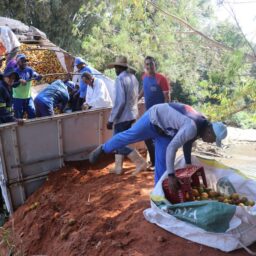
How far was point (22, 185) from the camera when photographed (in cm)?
515

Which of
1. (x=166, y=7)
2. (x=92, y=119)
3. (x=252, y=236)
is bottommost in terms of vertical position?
(x=252, y=236)

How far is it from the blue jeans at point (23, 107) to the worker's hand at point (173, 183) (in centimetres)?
359

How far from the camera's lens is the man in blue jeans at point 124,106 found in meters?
4.93

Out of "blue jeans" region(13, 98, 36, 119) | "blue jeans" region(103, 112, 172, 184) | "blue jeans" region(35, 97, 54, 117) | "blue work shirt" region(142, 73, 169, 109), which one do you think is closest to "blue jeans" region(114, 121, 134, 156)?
"blue work shirt" region(142, 73, 169, 109)

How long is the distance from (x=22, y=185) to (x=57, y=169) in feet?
1.79

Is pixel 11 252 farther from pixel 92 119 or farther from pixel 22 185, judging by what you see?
pixel 92 119

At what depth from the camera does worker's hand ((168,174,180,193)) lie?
356 cm

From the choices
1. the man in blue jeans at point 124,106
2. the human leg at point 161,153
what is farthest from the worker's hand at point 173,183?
the man in blue jeans at point 124,106

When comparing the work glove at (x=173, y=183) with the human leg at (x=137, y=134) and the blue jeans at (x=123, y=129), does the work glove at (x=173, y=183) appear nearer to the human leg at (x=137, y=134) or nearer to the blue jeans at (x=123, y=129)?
the human leg at (x=137, y=134)

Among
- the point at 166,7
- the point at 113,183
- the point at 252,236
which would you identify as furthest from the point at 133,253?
the point at 166,7

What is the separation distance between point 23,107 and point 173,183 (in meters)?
3.77

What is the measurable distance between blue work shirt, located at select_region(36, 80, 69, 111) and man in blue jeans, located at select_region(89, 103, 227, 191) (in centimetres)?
173

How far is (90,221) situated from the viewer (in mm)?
4070

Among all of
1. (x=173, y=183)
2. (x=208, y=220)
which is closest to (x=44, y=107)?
(x=173, y=183)
